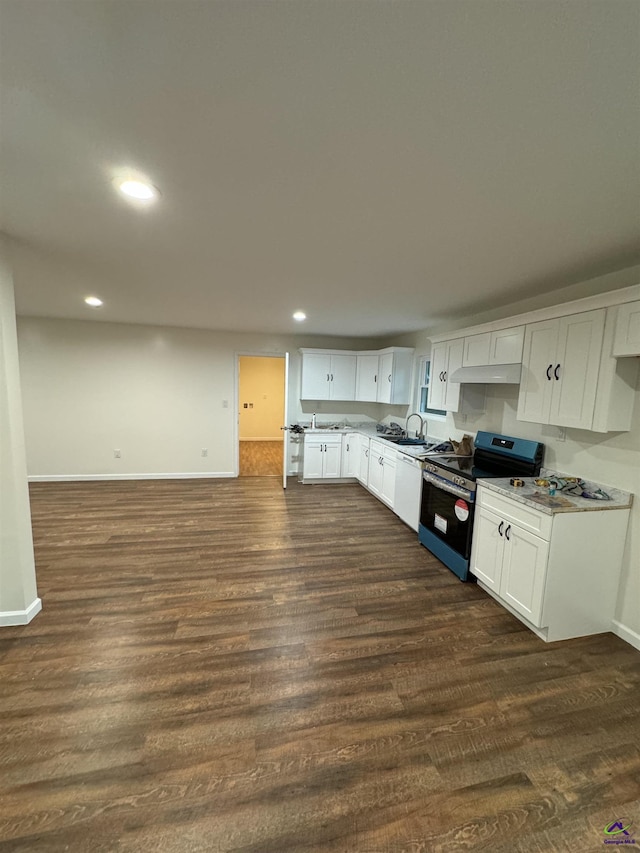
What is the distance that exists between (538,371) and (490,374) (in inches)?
15.6

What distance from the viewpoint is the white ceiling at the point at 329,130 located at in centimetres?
79

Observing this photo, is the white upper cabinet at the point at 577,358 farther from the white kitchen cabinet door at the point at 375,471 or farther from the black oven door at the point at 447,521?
the white kitchen cabinet door at the point at 375,471

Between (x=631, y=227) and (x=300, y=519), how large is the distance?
374cm

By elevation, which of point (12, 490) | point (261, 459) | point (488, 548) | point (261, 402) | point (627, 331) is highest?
point (627, 331)

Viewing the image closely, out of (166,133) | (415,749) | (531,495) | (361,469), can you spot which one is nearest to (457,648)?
(415,749)

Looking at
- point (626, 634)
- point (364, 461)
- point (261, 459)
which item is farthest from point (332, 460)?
point (626, 634)

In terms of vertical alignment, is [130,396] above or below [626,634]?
above

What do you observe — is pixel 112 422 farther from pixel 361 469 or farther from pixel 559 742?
pixel 559 742

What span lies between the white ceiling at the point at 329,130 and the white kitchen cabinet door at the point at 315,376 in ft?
10.8

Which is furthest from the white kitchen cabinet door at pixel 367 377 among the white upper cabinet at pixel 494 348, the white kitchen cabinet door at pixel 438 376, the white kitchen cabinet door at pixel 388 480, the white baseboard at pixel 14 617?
the white baseboard at pixel 14 617

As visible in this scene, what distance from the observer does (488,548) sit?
2662mm

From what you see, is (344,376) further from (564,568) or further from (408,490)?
(564,568)

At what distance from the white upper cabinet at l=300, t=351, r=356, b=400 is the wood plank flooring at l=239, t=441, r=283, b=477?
5.48ft

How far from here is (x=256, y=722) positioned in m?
1.63
